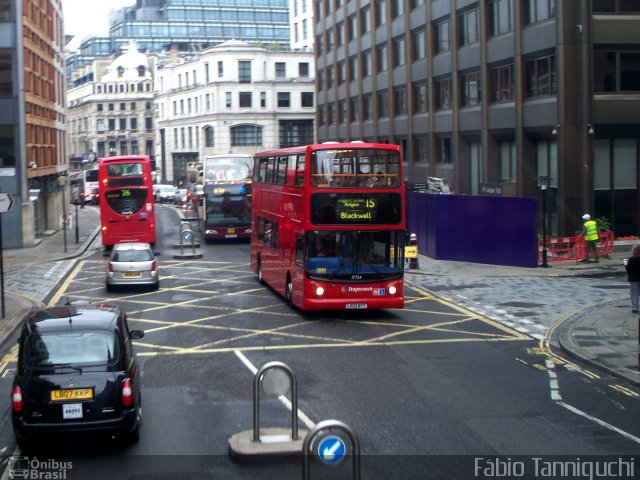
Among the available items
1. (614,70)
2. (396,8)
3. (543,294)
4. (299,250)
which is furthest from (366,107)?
(299,250)

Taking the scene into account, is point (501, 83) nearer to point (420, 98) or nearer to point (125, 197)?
point (420, 98)

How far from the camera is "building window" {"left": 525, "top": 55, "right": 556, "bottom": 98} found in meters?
36.4

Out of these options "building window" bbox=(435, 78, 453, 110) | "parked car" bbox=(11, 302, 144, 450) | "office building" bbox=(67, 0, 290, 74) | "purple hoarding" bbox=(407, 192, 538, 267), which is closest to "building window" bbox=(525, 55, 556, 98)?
"purple hoarding" bbox=(407, 192, 538, 267)

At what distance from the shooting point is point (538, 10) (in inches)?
1470

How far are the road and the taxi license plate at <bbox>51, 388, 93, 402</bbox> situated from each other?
82cm

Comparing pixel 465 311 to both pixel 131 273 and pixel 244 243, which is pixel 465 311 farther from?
pixel 244 243

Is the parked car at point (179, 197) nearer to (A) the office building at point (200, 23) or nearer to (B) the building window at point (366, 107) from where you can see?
(B) the building window at point (366, 107)

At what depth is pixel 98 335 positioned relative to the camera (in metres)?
11.4

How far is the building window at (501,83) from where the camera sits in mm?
40250

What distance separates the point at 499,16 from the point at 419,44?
1123 centimetres

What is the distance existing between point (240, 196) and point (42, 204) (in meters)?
14.9

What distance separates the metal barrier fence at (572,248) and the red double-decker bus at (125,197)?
17512 millimetres

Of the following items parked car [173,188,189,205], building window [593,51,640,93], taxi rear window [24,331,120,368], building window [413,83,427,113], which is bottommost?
taxi rear window [24,331,120,368]

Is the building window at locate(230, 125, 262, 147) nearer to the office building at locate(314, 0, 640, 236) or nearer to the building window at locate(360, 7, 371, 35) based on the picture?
the building window at locate(360, 7, 371, 35)
